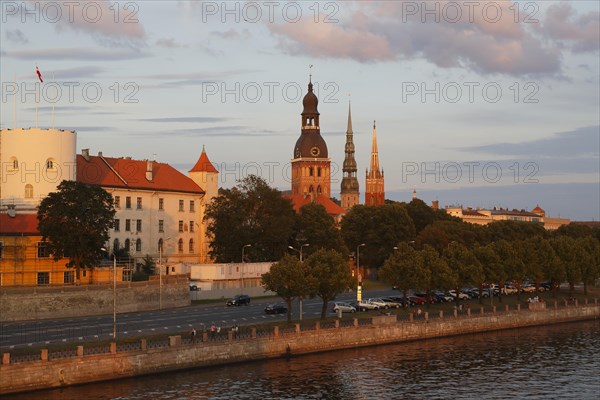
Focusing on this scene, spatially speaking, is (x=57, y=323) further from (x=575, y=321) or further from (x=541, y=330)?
(x=575, y=321)

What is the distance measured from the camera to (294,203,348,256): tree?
143 metres

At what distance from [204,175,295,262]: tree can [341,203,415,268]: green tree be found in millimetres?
26203

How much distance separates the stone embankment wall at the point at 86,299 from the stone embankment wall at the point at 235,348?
2552 cm

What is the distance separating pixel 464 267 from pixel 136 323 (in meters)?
44.5

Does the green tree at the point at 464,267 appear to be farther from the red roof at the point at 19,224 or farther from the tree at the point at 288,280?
the red roof at the point at 19,224

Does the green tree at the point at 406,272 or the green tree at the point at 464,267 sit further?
the green tree at the point at 464,267

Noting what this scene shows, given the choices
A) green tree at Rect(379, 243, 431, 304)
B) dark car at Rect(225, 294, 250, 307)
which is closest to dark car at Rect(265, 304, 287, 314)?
dark car at Rect(225, 294, 250, 307)

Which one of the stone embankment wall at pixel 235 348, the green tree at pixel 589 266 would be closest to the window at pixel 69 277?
the stone embankment wall at pixel 235 348

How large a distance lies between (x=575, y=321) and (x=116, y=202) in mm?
67468

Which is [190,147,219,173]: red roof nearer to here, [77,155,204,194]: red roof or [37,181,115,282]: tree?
[77,155,204,194]: red roof

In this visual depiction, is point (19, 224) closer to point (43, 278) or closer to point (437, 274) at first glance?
point (43, 278)

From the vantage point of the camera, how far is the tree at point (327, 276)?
3536 inches

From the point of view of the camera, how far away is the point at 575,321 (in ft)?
376

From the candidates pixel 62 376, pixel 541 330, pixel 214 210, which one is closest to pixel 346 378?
pixel 62 376
